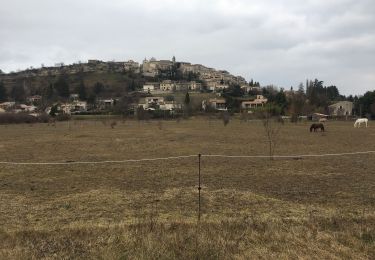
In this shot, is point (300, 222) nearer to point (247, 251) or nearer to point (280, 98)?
point (247, 251)

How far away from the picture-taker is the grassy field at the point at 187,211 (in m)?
5.85

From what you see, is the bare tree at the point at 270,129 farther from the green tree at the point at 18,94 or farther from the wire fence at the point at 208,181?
the green tree at the point at 18,94

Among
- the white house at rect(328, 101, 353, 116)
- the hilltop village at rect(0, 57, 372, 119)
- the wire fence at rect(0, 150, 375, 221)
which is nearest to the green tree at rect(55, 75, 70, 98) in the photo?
the hilltop village at rect(0, 57, 372, 119)

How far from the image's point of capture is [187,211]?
8648 millimetres

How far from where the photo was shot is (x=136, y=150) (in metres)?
24.3

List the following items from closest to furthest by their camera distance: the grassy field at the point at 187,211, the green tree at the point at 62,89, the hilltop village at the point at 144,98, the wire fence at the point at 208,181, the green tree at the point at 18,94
A: the grassy field at the point at 187,211, the wire fence at the point at 208,181, the hilltop village at the point at 144,98, the green tree at the point at 62,89, the green tree at the point at 18,94

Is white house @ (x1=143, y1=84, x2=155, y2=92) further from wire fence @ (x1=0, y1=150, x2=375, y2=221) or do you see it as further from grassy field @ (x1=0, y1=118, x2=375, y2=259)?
grassy field @ (x1=0, y1=118, x2=375, y2=259)

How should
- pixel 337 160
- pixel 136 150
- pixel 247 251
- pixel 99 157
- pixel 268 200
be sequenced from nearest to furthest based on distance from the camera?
pixel 247 251 < pixel 268 200 < pixel 337 160 < pixel 99 157 < pixel 136 150

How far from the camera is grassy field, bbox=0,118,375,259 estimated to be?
19.2ft

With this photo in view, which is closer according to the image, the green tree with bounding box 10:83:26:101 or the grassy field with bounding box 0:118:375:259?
the grassy field with bounding box 0:118:375:259

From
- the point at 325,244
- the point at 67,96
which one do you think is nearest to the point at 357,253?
the point at 325,244

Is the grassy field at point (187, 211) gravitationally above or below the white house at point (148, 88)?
below

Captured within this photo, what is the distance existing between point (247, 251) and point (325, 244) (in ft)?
3.99

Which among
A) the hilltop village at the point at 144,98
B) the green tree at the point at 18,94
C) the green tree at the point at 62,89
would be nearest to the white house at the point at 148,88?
the hilltop village at the point at 144,98
